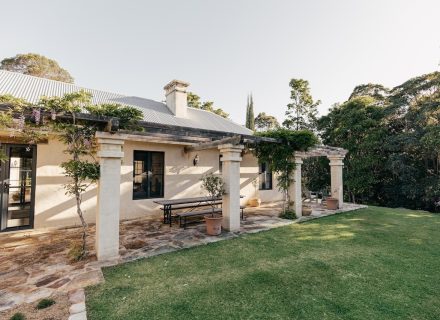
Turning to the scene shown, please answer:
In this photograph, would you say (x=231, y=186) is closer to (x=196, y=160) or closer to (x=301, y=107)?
(x=196, y=160)

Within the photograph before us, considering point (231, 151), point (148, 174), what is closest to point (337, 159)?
point (231, 151)

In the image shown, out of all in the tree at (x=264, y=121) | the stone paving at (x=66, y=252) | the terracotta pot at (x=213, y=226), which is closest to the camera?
Result: the stone paving at (x=66, y=252)

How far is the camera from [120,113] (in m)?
4.12

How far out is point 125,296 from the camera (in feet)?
9.43

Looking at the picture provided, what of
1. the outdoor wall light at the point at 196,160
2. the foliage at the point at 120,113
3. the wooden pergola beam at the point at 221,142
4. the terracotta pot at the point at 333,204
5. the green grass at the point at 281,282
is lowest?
the green grass at the point at 281,282

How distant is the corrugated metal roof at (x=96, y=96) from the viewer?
690cm

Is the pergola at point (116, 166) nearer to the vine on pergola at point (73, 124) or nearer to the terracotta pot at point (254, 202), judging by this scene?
the vine on pergola at point (73, 124)

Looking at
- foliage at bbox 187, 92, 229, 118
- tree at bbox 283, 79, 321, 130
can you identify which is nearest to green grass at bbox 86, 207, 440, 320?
tree at bbox 283, 79, 321, 130

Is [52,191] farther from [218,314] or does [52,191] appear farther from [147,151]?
[218,314]

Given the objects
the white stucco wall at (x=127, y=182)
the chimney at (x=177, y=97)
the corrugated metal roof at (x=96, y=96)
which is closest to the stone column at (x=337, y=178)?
the white stucco wall at (x=127, y=182)

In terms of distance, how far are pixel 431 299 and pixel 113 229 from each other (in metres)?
5.20

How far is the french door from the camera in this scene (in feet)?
18.6

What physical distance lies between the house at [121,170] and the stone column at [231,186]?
28 mm

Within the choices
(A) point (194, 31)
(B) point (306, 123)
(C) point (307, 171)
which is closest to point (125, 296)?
(A) point (194, 31)
